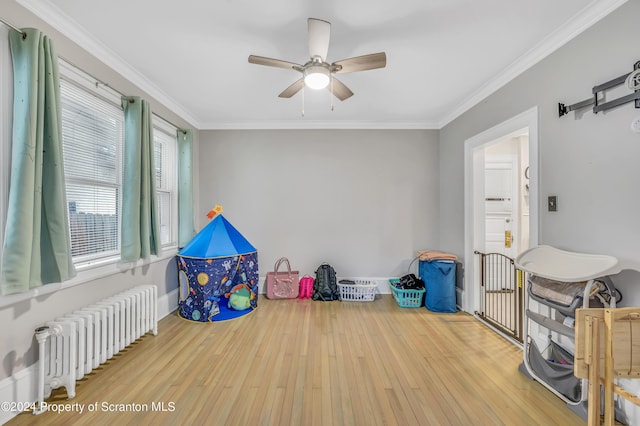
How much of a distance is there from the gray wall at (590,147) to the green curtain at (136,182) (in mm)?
3616

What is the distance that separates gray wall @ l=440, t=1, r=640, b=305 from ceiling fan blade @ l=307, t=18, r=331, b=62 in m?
1.81

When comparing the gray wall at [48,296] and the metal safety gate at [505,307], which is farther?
the metal safety gate at [505,307]

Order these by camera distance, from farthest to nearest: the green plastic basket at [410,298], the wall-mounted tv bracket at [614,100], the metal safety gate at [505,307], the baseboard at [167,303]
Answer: the green plastic basket at [410,298] < the baseboard at [167,303] < the metal safety gate at [505,307] < the wall-mounted tv bracket at [614,100]

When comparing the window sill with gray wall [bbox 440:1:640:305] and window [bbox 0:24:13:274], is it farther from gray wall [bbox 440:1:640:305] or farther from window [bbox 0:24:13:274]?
gray wall [bbox 440:1:640:305]

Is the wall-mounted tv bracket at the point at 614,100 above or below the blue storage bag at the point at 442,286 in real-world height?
above

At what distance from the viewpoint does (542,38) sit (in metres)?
2.09

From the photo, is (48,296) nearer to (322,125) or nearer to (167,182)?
(167,182)

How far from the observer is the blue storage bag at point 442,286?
3398mm

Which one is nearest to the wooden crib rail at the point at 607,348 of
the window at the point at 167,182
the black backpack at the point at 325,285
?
the black backpack at the point at 325,285

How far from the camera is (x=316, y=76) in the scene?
203cm

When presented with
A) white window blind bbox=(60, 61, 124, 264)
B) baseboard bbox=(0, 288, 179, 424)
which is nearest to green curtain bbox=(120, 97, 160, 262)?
white window blind bbox=(60, 61, 124, 264)

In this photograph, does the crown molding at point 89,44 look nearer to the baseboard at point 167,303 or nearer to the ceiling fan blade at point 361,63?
the ceiling fan blade at point 361,63

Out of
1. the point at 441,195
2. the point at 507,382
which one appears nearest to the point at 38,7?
the point at 507,382

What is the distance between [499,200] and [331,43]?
12.3 feet
